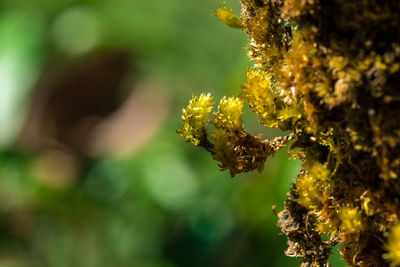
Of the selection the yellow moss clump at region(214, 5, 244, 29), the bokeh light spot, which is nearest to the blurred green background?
the bokeh light spot

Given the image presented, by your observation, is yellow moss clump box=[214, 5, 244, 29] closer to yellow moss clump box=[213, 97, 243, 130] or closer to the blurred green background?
yellow moss clump box=[213, 97, 243, 130]

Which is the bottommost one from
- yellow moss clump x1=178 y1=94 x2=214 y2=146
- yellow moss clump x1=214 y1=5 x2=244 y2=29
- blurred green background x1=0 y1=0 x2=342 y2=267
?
yellow moss clump x1=178 y1=94 x2=214 y2=146

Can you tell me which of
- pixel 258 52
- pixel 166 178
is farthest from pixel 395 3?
pixel 166 178

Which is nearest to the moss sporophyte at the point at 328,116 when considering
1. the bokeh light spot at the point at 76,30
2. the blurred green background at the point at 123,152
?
the blurred green background at the point at 123,152

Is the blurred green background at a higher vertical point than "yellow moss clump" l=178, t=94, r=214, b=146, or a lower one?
higher

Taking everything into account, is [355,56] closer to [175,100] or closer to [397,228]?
[397,228]

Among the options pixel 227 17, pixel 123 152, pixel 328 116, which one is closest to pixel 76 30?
pixel 123 152

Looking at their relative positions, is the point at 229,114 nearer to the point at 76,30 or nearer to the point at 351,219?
the point at 351,219
